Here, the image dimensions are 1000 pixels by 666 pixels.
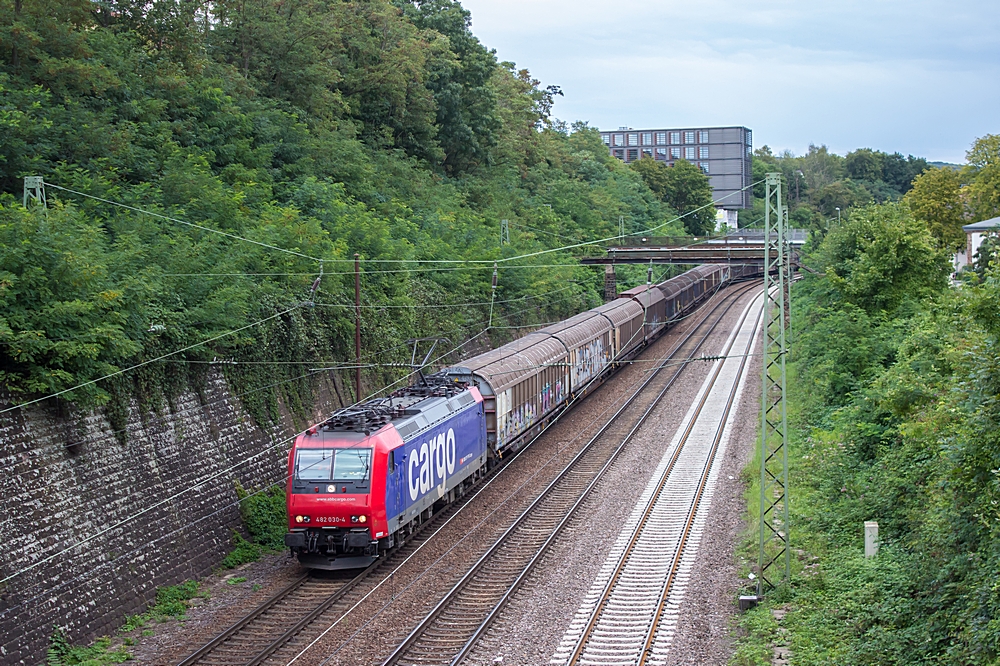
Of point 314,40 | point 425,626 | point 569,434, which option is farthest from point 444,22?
point 425,626

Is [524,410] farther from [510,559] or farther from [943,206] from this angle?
[943,206]

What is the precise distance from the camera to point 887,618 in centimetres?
1340

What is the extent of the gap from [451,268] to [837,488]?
20.4 metres

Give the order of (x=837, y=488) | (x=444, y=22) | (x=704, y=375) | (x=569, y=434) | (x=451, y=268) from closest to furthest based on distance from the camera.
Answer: (x=837, y=488), (x=569, y=434), (x=451, y=268), (x=704, y=375), (x=444, y=22)

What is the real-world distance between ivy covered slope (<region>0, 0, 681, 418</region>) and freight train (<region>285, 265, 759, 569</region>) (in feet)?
13.5

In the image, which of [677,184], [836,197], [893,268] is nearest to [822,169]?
[836,197]

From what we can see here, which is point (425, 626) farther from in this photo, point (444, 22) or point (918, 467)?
point (444, 22)

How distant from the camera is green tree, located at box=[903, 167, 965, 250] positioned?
166 ft

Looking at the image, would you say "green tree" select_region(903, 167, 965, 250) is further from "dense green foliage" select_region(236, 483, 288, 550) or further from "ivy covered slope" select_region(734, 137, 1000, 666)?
"dense green foliage" select_region(236, 483, 288, 550)

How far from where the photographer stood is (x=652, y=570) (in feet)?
60.1

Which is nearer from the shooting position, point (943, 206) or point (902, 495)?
point (902, 495)

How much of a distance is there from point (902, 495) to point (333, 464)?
436 inches

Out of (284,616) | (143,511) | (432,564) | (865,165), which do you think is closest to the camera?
(284,616)

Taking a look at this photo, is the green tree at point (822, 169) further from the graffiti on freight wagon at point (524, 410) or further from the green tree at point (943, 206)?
the graffiti on freight wagon at point (524, 410)
